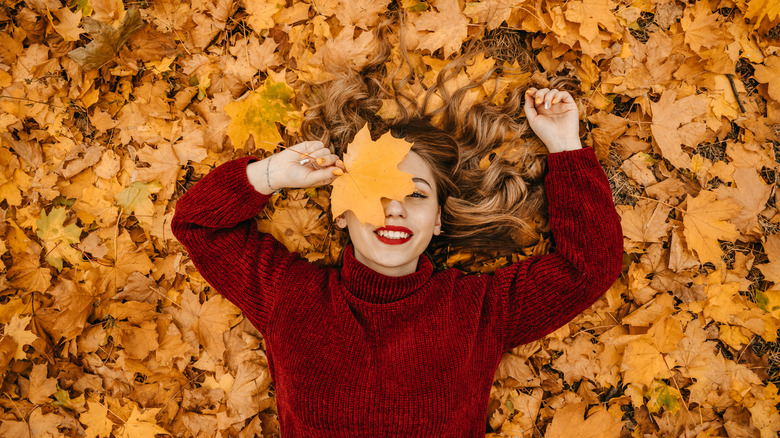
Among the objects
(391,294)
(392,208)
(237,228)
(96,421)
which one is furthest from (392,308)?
(96,421)

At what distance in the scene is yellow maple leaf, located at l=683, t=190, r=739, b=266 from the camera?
7.70 feet

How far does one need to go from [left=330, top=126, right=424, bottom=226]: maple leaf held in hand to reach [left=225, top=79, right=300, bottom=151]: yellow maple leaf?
2.26 feet

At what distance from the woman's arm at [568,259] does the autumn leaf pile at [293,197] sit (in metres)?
0.35

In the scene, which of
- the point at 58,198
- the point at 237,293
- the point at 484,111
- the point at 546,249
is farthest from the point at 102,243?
the point at 546,249

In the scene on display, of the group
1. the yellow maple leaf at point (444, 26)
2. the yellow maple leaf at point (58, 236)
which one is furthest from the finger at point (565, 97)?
the yellow maple leaf at point (58, 236)

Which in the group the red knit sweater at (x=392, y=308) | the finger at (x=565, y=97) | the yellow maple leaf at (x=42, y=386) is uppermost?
the finger at (x=565, y=97)

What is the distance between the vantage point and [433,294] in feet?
7.11

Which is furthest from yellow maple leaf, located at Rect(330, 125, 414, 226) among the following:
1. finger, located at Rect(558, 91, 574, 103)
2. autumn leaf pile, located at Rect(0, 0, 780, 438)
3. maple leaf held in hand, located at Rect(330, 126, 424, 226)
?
finger, located at Rect(558, 91, 574, 103)

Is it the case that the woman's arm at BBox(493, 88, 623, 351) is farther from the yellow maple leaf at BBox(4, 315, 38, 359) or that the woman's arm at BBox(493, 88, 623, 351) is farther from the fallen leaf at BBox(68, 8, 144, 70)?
the yellow maple leaf at BBox(4, 315, 38, 359)

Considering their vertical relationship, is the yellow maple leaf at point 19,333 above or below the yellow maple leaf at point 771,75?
below

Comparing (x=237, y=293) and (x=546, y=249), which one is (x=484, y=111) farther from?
(x=237, y=293)

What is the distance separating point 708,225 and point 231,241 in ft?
8.16

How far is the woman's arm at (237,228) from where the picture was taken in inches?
81.6

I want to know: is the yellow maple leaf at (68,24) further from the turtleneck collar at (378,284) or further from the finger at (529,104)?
the finger at (529,104)
